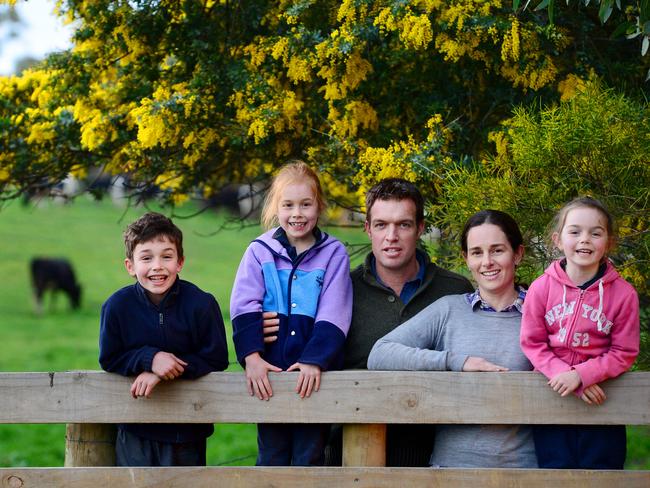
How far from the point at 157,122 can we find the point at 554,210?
2.21 metres

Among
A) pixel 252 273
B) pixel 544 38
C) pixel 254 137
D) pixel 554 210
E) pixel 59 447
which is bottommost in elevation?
pixel 59 447

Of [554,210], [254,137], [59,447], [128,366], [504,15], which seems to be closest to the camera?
[128,366]

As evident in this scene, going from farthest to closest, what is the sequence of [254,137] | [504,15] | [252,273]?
1. [254,137]
2. [504,15]
3. [252,273]

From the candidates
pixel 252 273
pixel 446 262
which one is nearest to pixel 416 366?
pixel 252 273

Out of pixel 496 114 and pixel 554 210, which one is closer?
pixel 554 210

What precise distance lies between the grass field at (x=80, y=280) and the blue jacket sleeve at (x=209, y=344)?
918 centimetres

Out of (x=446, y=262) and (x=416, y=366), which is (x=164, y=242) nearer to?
(x=416, y=366)

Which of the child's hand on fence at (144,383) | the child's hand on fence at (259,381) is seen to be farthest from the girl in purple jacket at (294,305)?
the child's hand on fence at (144,383)

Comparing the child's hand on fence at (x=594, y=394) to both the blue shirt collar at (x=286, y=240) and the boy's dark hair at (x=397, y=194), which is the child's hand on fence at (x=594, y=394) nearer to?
the boy's dark hair at (x=397, y=194)

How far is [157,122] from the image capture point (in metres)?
5.45

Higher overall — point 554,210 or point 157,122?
point 157,122

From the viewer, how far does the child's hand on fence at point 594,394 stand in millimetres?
3480

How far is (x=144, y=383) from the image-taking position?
360cm

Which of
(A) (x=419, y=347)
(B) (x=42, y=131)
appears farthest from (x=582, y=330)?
(B) (x=42, y=131)
